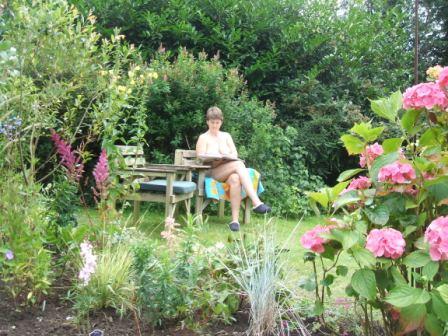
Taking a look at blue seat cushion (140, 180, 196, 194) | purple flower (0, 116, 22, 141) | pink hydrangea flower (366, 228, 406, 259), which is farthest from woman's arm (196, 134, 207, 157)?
pink hydrangea flower (366, 228, 406, 259)

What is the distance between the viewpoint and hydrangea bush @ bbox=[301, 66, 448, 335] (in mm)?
1898

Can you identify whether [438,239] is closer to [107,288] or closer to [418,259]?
[418,259]

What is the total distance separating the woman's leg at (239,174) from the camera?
5.99 m

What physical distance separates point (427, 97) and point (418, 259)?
2.01ft

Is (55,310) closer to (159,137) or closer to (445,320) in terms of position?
(445,320)

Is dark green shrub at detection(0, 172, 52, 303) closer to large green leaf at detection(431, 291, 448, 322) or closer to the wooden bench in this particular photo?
large green leaf at detection(431, 291, 448, 322)

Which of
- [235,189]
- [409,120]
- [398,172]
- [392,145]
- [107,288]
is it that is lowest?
[107,288]

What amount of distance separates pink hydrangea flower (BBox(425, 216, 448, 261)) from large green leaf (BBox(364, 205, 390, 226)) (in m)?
0.23

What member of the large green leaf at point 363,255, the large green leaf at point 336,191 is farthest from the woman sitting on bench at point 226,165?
the large green leaf at point 363,255

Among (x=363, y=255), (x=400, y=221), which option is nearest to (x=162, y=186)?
(x=400, y=221)

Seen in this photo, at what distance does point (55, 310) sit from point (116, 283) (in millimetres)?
324

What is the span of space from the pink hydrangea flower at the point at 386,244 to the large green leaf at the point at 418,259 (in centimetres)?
4

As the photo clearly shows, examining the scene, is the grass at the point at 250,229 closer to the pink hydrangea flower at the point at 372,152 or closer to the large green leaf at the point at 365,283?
the pink hydrangea flower at the point at 372,152

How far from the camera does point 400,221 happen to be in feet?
7.06
